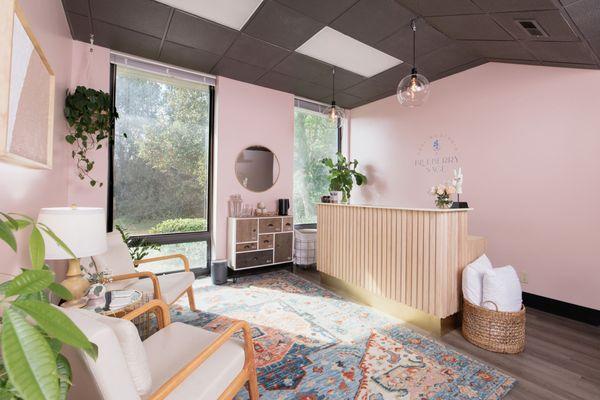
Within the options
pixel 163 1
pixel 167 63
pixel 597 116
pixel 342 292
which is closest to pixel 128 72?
pixel 167 63

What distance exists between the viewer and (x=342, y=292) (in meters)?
3.70

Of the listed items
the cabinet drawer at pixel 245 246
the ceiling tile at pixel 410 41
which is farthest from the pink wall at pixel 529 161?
the cabinet drawer at pixel 245 246

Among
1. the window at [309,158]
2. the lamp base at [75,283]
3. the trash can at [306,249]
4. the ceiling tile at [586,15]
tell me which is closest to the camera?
the lamp base at [75,283]

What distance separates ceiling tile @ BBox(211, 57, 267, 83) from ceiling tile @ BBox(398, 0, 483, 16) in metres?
2.16

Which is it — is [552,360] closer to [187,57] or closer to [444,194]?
[444,194]

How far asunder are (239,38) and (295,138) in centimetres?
230

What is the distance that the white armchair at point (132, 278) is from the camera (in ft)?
8.20

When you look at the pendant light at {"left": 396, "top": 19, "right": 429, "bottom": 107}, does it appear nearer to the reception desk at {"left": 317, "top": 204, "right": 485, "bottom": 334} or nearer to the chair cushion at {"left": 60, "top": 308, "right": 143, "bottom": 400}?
the reception desk at {"left": 317, "top": 204, "right": 485, "bottom": 334}

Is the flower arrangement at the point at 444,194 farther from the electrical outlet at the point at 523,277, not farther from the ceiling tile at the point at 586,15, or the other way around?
the ceiling tile at the point at 586,15

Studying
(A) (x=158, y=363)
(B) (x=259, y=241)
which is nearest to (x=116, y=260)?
(A) (x=158, y=363)

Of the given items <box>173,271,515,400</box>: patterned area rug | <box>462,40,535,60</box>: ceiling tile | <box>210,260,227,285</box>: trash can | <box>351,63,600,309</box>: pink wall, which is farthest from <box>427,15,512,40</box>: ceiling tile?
<box>210,260,227,285</box>: trash can

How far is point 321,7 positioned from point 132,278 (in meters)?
3.21

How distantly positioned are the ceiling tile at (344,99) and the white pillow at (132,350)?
4845 mm

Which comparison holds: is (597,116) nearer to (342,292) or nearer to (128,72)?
(342,292)
